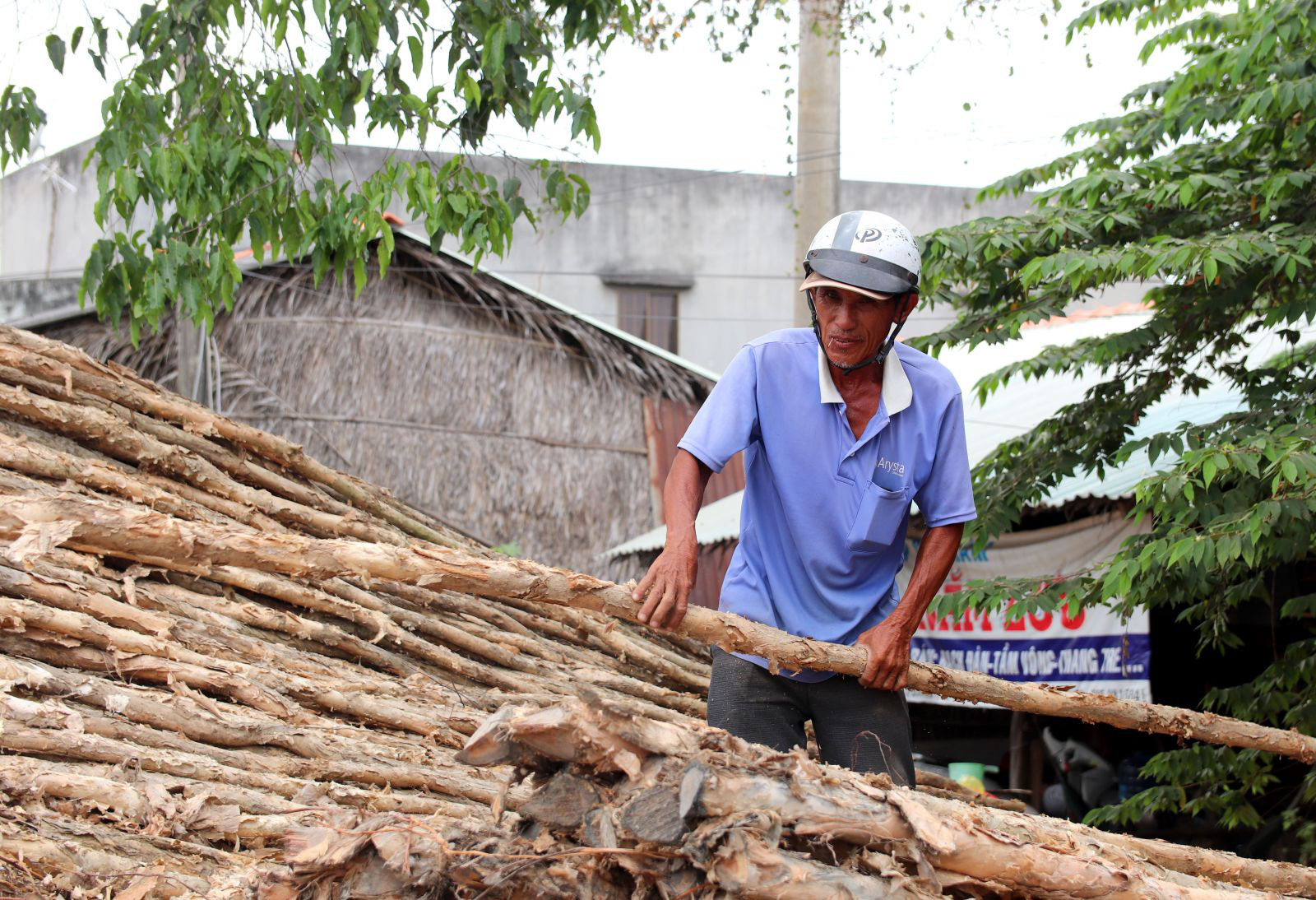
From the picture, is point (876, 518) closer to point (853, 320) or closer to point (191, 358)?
point (853, 320)

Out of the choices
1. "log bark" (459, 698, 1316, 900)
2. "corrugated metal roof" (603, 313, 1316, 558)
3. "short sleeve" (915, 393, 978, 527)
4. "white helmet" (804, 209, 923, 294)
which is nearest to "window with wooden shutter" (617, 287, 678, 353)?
"corrugated metal roof" (603, 313, 1316, 558)

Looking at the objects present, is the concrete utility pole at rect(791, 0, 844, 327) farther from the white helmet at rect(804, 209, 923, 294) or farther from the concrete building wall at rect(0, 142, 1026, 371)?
the concrete building wall at rect(0, 142, 1026, 371)

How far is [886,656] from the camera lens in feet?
8.79

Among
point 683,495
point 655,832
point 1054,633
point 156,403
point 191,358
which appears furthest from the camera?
point 191,358

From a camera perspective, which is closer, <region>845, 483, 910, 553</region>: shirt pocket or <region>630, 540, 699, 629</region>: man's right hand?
<region>630, 540, 699, 629</region>: man's right hand

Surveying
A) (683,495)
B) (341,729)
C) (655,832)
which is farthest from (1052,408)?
(655,832)

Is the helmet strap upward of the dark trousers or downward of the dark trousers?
upward

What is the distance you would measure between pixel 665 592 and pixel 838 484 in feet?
1.98

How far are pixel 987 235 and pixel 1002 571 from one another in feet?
10.5

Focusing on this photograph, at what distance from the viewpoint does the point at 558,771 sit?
188 centimetres

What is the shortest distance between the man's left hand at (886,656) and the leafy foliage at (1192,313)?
164 centimetres

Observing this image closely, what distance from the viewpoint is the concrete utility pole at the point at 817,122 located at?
25.5ft

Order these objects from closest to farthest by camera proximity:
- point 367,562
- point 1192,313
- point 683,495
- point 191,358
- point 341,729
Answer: point 367,562 → point 683,495 → point 341,729 → point 1192,313 → point 191,358

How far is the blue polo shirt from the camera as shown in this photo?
2.82m
